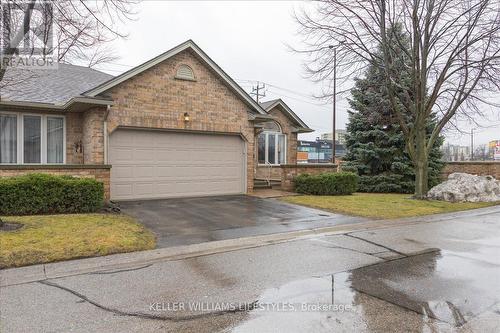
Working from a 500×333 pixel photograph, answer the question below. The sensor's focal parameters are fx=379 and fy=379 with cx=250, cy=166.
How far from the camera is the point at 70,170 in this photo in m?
10.8

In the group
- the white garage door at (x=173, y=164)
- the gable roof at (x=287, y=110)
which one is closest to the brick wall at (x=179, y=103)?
the white garage door at (x=173, y=164)

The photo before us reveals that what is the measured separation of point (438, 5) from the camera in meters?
13.9

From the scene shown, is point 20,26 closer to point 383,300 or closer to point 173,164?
point 173,164

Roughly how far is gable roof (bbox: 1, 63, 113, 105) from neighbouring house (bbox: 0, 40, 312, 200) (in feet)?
0.12

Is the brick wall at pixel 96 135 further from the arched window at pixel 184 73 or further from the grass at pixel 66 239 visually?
the grass at pixel 66 239

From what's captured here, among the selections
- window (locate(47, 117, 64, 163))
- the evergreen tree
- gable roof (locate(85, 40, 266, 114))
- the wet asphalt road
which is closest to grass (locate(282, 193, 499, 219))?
gable roof (locate(85, 40, 266, 114))

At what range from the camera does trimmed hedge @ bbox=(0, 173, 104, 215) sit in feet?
29.7

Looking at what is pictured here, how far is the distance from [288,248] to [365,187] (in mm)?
13721

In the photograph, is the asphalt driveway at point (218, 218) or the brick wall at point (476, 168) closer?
the asphalt driveway at point (218, 218)

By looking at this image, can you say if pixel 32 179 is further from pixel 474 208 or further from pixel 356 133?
pixel 356 133

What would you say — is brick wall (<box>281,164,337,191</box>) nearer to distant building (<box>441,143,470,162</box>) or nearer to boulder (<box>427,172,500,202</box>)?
boulder (<box>427,172,500,202</box>)

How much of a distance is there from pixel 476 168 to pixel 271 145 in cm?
1176

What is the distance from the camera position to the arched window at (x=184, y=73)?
44.3ft

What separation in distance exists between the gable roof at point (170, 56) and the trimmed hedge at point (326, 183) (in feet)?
11.2
